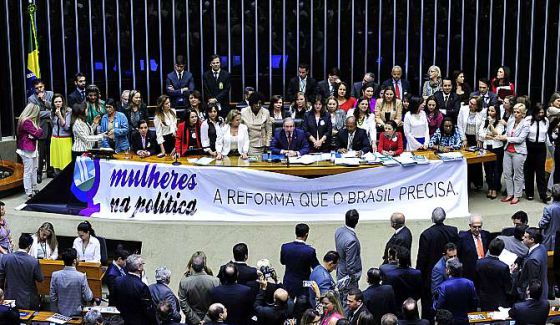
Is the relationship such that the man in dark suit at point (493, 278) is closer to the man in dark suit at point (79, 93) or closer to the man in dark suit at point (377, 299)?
the man in dark suit at point (377, 299)

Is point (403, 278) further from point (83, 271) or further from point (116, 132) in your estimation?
point (116, 132)

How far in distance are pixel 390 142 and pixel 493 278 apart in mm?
3948

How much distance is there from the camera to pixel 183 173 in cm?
1411

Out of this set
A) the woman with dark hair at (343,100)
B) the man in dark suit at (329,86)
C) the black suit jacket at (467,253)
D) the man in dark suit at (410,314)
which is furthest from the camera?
the man in dark suit at (329,86)

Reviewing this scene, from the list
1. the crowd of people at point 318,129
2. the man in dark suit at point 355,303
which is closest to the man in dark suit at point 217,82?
the crowd of people at point 318,129

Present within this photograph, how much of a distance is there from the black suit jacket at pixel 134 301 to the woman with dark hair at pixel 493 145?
6616mm

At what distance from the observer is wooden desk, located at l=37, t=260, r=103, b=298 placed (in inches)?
470

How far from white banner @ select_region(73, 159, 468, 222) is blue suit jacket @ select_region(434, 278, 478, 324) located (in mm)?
3812

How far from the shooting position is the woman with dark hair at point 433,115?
15234mm

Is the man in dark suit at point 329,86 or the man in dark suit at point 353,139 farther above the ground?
the man in dark suit at point 329,86

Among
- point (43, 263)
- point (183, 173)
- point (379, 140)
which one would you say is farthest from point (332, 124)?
point (43, 263)

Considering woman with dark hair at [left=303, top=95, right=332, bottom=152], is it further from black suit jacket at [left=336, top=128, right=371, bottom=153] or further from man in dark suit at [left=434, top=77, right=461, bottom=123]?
man in dark suit at [left=434, top=77, right=461, bottom=123]

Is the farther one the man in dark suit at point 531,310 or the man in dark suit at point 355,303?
the man in dark suit at point 531,310

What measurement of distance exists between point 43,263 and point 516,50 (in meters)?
10.5
